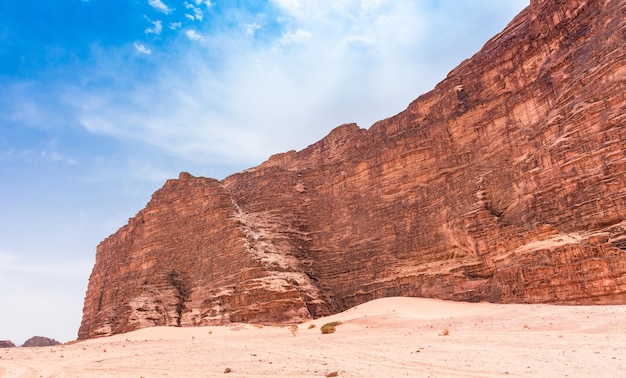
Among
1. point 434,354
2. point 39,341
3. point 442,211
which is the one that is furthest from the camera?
point 39,341

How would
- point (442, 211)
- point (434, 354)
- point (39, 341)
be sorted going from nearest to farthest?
point (434, 354)
point (442, 211)
point (39, 341)

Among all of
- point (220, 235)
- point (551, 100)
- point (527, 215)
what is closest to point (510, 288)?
point (527, 215)

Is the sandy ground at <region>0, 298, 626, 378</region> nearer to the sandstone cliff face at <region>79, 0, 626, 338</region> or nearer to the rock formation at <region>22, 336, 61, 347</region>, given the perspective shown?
the sandstone cliff face at <region>79, 0, 626, 338</region>

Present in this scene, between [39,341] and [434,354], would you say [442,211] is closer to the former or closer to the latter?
[434,354]

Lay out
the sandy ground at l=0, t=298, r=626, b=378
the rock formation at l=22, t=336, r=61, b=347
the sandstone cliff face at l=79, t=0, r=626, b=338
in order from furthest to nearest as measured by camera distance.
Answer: the rock formation at l=22, t=336, r=61, b=347 → the sandstone cliff face at l=79, t=0, r=626, b=338 → the sandy ground at l=0, t=298, r=626, b=378

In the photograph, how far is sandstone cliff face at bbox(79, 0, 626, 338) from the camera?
2095cm

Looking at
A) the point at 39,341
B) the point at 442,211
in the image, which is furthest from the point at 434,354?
the point at 39,341

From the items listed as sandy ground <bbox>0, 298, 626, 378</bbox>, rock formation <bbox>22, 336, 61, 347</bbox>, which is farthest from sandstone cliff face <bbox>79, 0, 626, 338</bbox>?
rock formation <bbox>22, 336, 61, 347</bbox>

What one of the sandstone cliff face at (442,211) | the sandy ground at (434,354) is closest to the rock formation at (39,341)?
the sandstone cliff face at (442,211)

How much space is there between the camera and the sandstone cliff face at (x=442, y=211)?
2095 centimetres

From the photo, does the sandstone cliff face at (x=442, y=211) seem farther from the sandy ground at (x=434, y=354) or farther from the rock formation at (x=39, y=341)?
the rock formation at (x=39, y=341)

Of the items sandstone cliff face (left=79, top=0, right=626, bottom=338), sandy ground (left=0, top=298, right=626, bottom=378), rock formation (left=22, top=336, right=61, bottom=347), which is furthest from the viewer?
rock formation (left=22, top=336, right=61, bottom=347)

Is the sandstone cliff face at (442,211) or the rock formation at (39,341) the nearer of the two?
the sandstone cliff face at (442,211)

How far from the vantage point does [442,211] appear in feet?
102
